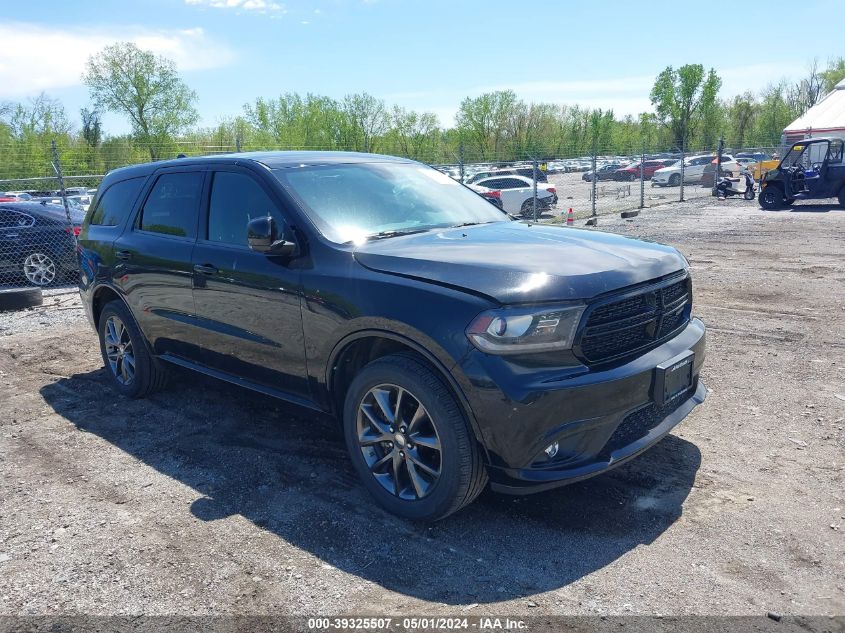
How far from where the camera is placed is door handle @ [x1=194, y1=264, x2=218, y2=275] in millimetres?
4426

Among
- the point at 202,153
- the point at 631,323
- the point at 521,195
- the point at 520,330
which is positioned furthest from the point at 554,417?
the point at 521,195

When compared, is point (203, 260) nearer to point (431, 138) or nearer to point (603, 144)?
point (431, 138)

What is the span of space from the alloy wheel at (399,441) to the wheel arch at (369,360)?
20 centimetres

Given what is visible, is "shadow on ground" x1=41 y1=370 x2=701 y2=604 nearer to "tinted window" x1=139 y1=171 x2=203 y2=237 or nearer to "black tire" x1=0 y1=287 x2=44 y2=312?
"tinted window" x1=139 y1=171 x2=203 y2=237

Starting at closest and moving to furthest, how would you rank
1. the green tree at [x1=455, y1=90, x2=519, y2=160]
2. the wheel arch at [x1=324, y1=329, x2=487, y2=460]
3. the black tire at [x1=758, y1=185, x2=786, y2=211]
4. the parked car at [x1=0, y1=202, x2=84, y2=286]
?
1. the wheel arch at [x1=324, y1=329, x2=487, y2=460]
2. the parked car at [x1=0, y1=202, x2=84, y2=286]
3. the black tire at [x1=758, y1=185, x2=786, y2=211]
4. the green tree at [x1=455, y1=90, x2=519, y2=160]

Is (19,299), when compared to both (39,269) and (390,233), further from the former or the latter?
(390,233)

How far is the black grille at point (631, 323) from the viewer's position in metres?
3.15

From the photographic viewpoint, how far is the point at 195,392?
5758 mm

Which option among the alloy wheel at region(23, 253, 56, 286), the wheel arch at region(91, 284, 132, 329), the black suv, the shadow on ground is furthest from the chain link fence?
the shadow on ground

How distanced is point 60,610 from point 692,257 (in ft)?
36.7

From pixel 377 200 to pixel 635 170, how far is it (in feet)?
144

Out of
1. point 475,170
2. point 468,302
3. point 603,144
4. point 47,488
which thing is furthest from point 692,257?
point 603,144

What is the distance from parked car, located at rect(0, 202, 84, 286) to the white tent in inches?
1554

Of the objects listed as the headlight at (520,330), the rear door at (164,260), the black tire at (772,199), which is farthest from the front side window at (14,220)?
the black tire at (772,199)
